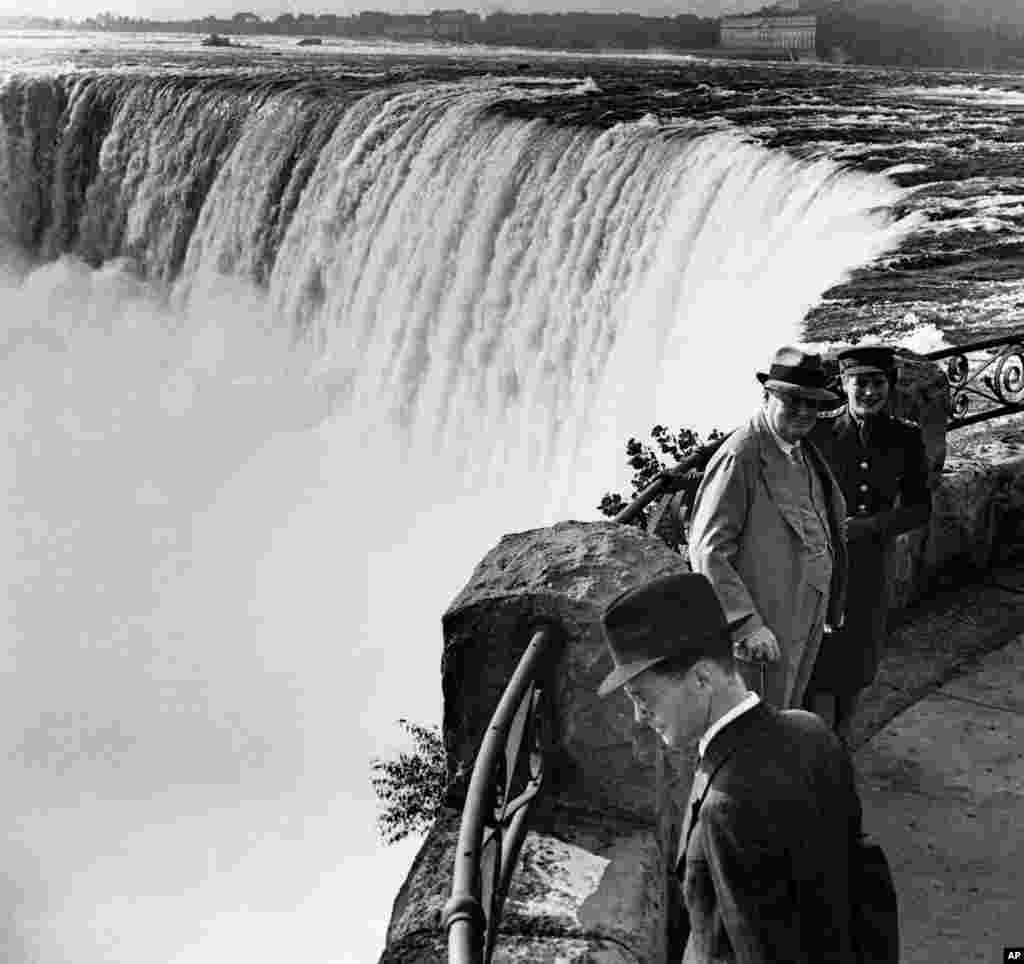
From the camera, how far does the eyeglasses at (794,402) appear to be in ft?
11.3

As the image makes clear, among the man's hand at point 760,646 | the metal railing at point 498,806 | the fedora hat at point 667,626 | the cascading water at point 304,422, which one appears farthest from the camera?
the cascading water at point 304,422

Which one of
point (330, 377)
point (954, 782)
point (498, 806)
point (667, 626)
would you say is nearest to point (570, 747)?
point (498, 806)

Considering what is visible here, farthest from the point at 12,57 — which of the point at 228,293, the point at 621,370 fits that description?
the point at 621,370

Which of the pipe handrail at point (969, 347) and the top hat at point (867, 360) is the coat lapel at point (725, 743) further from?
the pipe handrail at point (969, 347)

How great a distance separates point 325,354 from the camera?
23.5 metres

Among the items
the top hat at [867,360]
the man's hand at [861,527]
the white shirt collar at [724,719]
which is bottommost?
the man's hand at [861,527]

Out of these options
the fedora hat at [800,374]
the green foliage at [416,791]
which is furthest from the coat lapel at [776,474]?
the green foliage at [416,791]

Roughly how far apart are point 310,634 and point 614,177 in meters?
7.38

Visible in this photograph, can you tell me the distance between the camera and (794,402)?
346cm

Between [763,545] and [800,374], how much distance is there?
456 mm

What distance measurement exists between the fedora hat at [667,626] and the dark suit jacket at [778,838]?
138mm

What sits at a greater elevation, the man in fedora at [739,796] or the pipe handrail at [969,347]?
the man in fedora at [739,796]

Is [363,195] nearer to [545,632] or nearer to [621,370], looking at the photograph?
[621,370]

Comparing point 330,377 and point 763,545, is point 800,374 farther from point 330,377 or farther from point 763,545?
point 330,377
